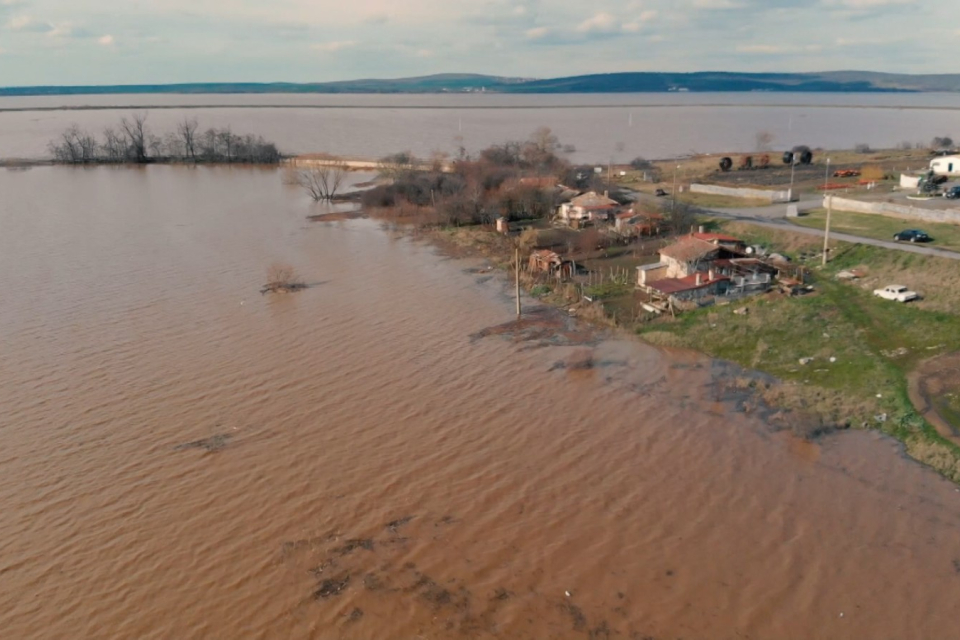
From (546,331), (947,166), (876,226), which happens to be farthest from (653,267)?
(947,166)

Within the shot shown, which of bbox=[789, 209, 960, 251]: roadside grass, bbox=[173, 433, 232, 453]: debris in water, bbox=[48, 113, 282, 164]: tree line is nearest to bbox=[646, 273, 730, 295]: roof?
bbox=[789, 209, 960, 251]: roadside grass

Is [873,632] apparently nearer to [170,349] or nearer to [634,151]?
[170,349]

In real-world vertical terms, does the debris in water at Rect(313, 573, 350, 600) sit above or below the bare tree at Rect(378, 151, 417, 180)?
below

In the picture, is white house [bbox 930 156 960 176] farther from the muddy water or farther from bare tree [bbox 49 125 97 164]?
bare tree [bbox 49 125 97 164]

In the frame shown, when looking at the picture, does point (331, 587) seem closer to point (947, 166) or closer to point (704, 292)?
point (704, 292)

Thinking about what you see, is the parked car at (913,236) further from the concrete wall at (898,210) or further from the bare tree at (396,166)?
the bare tree at (396,166)

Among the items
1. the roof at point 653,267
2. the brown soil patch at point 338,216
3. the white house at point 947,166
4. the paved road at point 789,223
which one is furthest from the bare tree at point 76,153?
Answer: the white house at point 947,166
